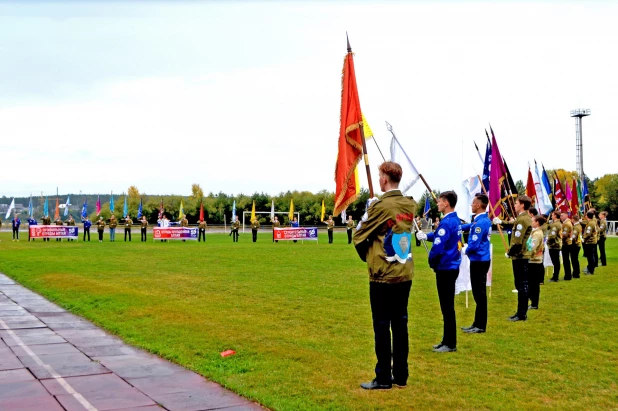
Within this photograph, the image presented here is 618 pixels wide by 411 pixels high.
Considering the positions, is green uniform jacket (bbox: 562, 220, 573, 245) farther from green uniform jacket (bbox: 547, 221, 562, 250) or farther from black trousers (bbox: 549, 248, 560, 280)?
black trousers (bbox: 549, 248, 560, 280)

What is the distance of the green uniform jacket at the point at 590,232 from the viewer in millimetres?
18188

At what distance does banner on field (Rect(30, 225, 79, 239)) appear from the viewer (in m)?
37.0

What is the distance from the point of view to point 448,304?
24.9 feet

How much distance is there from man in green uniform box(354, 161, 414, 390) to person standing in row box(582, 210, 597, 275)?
14.2 meters

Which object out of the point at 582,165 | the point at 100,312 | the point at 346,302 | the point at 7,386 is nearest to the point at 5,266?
the point at 100,312

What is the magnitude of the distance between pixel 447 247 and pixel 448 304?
75 centimetres

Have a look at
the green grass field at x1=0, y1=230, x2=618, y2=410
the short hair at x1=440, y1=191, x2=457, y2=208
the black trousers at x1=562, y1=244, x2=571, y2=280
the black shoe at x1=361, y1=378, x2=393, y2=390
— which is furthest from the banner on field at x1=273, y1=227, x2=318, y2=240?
the black shoe at x1=361, y1=378, x2=393, y2=390

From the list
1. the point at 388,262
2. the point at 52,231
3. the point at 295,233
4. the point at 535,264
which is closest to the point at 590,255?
the point at 535,264

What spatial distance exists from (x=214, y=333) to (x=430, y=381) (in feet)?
11.7

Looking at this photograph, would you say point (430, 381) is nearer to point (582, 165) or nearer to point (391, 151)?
point (391, 151)

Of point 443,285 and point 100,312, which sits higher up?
point 443,285

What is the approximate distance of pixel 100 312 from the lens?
10.4 metres

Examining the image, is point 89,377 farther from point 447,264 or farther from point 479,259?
point 479,259

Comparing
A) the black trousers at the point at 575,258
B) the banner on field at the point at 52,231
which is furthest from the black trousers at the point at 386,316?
the banner on field at the point at 52,231
